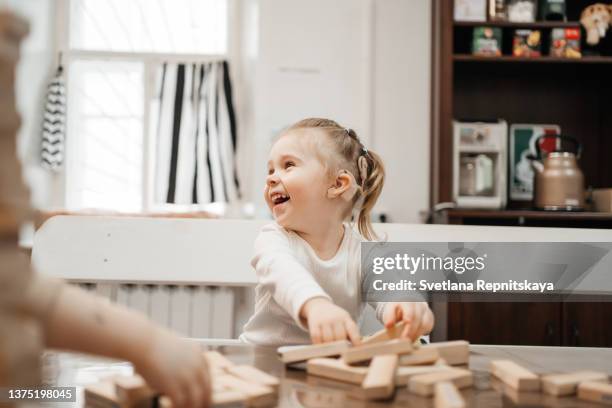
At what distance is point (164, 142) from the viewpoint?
4078mm

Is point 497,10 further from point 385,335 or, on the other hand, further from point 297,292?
point 385,335

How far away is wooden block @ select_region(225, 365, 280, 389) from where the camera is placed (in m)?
0.51

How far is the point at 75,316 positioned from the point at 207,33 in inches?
166

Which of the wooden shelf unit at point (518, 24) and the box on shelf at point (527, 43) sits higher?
the wooden shelf unit at point (518, 24)

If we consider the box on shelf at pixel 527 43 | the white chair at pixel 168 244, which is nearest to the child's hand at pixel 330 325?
the white chair at pixel 168 244

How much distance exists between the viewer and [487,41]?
342 centimetres

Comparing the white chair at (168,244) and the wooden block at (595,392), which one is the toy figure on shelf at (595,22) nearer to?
the white chair at (168,244)

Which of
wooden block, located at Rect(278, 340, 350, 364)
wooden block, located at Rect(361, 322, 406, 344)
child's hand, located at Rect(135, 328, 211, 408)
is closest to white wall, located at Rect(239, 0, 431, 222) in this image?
wooden block, located at Rect(361, 322, 406, 344)

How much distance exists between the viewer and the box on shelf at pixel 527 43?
345 centimetres

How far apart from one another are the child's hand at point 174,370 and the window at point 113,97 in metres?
4.00

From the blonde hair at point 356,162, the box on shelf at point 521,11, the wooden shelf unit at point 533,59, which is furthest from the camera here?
Result: the box on shelf at point 521,11

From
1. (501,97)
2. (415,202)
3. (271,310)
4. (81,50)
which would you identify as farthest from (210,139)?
(271,310)

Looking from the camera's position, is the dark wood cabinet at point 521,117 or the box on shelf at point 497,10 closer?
the dark wood cabinet at point 521,117

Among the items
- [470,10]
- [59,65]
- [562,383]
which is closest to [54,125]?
[59,65]
